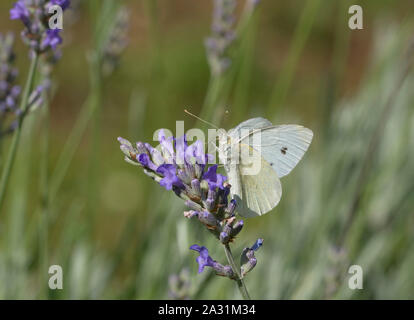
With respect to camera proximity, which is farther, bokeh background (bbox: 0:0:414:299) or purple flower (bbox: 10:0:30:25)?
bokeh background (bbox: 0:0:414:299)

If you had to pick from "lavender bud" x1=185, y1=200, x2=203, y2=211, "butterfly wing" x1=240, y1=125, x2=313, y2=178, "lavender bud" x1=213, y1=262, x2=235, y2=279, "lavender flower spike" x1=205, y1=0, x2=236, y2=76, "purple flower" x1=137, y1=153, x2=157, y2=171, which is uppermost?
"lavender flower spike" x1=205, y1=0, x2=236, y2=76

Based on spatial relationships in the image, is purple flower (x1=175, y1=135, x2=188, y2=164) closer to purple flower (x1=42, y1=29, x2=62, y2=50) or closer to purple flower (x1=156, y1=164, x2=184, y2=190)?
purple flower (x1=156, y1=164, x2=184, y2=190)

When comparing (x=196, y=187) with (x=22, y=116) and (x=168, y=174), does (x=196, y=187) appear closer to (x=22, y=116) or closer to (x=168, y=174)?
(x=168, y=174)

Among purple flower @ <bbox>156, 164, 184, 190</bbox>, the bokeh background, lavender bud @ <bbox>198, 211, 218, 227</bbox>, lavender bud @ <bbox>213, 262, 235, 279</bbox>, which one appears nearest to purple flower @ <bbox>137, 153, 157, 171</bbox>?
purple flower @ <bbox>156, 164, 184, 190</bbox>

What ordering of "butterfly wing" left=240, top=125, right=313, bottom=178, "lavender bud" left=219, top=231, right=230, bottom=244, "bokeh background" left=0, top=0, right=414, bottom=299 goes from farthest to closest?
"bokeh background" left=0, top=0, right=414, bottom=299, "butterfly wing" left=240, top=125, right=313, bottom=178, "lavender bud" left=219, top=231, right=230, bottom=244

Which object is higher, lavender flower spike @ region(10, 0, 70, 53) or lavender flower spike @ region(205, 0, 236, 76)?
lavender flower spike @ region(205, 0, 236, 76)

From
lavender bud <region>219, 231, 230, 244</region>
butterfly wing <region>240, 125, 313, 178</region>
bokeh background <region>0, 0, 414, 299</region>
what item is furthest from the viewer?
bokeh background <region>0, 0, 414, 299</region>

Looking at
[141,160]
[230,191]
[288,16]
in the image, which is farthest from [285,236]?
[288,16]

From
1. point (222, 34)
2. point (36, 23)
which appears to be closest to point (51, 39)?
point (36, 23)
